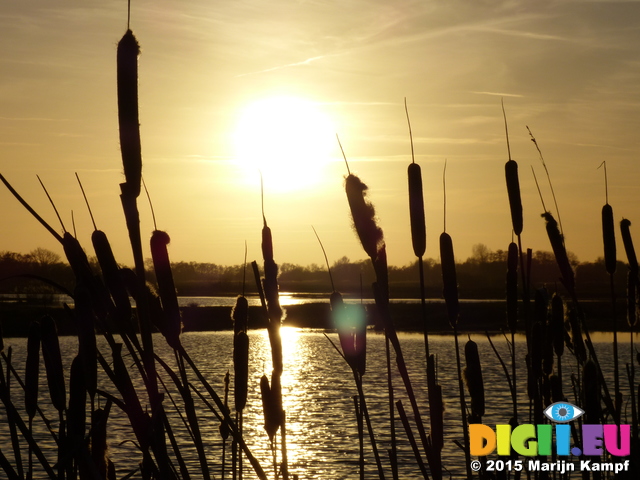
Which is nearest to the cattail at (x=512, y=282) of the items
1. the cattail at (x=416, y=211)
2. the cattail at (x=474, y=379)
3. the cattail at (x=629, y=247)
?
the cattail at (x=474, y=379)

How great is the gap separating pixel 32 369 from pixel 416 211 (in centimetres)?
121

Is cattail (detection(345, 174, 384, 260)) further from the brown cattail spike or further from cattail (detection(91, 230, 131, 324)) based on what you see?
the brown cattail spike

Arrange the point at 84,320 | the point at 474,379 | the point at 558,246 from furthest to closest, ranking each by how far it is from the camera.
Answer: the point at 558,246 → the point at 474,379 → the point at 84,320

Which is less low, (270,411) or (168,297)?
(168,297)

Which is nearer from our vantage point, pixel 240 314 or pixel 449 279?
pixel 449 279

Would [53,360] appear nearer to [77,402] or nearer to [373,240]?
[77,402]

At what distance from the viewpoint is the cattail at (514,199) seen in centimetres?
238

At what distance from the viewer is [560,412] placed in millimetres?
3223

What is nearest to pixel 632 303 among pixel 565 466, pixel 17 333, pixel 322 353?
pixel 565 466

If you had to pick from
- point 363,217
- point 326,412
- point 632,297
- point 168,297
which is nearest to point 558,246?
point 632,297

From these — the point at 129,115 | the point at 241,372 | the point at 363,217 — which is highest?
the point at 129,115

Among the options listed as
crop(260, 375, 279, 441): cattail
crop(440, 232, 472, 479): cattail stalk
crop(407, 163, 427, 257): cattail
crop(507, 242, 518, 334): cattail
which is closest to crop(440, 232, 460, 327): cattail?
crop(440, 232, 472, 479): cattail stalk

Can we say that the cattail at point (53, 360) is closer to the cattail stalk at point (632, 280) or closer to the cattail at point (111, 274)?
the cattail at point (111, 274)

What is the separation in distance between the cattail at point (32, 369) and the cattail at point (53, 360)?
0.09 metres
